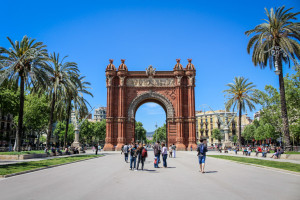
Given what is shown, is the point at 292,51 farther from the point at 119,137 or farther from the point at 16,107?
the point at 16,107

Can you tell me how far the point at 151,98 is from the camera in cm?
4834

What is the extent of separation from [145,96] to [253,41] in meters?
25.0

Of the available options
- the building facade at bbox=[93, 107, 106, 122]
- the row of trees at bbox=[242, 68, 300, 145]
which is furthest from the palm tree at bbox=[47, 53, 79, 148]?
the building facade at bbox=[93, 107, 106, 122]

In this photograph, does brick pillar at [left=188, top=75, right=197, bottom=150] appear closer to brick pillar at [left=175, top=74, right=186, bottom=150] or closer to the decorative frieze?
brick pillar at [left=175, top=74, right=186, bottom=150]

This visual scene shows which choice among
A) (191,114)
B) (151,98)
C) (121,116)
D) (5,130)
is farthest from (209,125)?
(5,130)

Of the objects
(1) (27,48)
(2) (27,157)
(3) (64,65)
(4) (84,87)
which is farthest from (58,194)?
(4) (84,87)

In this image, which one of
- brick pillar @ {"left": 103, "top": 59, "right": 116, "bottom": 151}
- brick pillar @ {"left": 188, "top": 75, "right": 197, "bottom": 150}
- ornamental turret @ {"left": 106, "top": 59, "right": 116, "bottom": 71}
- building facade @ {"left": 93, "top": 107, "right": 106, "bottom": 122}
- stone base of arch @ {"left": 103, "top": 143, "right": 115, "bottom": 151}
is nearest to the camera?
stone base of arch @ {"left": 103, "top": 143, "right": 115, "bottom": 151}

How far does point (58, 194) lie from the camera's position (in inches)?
292

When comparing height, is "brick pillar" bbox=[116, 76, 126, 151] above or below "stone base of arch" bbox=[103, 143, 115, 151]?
above

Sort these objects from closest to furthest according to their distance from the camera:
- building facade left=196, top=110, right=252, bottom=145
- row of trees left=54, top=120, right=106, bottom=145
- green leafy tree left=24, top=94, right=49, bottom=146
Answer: green leafy tree left=24, top=94, right=49, bottom=146
row of trees left=54, top=120, right=106, bottom=145
building facade left=196, top=110, right=252, bottom=145

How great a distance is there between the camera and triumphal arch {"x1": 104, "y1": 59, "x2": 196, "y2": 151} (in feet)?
150

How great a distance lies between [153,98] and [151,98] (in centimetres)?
41

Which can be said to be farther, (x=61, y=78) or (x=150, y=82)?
(x=150, y=82)

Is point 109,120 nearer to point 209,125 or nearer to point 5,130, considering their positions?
point 5,130
